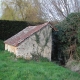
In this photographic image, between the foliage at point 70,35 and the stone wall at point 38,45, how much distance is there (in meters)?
1.13

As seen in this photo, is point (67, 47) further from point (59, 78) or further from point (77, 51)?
point (59, 78)

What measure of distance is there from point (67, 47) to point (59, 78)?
5552 millimetres

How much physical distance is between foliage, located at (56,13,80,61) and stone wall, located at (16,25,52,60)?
44.4 inches

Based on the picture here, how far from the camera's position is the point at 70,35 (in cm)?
1550

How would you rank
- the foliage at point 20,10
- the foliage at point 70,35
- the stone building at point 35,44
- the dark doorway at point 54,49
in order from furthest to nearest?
the foliage at point 20,10 < the dark doorway at point 54,49 < the stone building at point 35,44 < the foliage at point 70,35

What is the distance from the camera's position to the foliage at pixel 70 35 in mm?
15023

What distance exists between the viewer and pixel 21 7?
3388cm

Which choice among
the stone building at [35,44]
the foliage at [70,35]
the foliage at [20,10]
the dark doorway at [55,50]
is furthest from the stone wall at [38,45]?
the foliage at [20,10]

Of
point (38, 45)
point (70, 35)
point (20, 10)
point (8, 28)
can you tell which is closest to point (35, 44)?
point (38, 45)

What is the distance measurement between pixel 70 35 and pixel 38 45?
9.22 feet

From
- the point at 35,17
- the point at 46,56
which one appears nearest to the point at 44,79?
the point at 46,56

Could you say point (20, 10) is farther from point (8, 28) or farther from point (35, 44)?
point (35, 44)

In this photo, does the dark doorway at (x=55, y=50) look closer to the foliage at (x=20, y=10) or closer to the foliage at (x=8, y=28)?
the foliage at (x=8, y=28)

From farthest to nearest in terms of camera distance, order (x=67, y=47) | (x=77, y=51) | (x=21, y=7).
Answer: (x=21, y=7) → (x=67, y=47) → (x=77, y=51)
